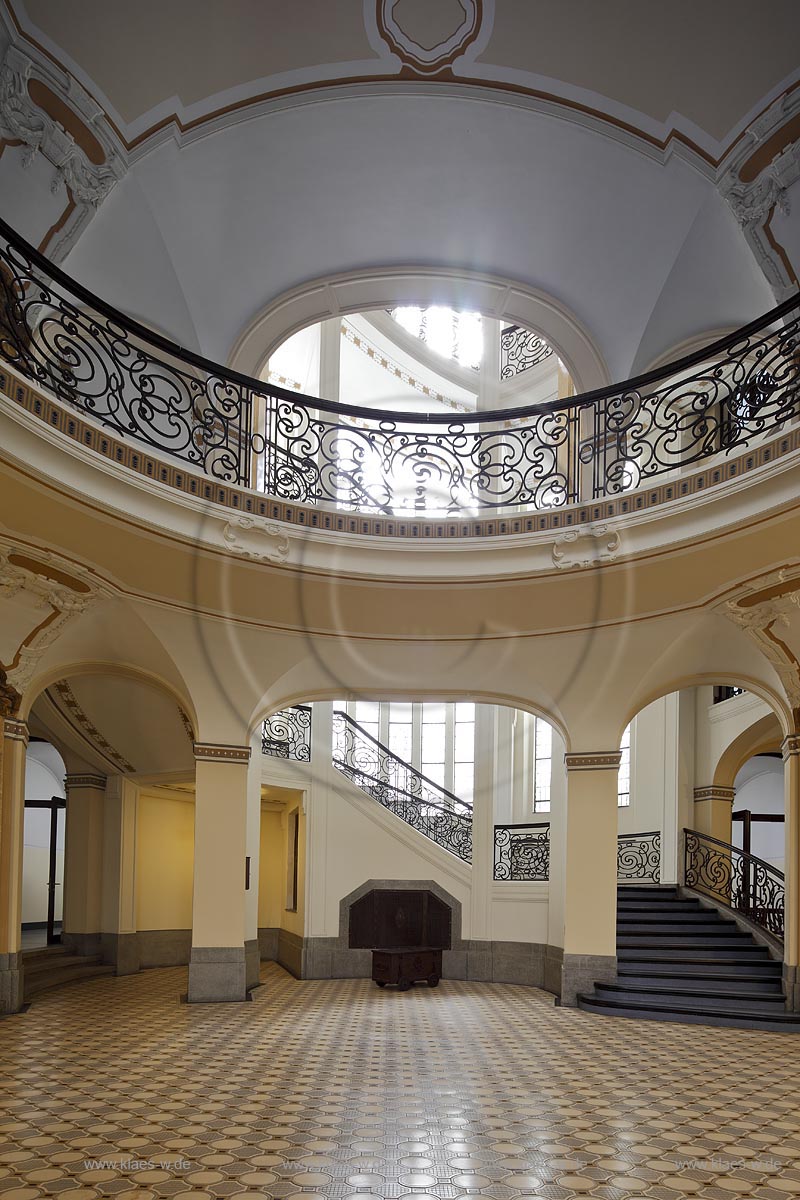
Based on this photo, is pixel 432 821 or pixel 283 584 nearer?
pixel 283 584

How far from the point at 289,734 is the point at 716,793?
5.94 meters

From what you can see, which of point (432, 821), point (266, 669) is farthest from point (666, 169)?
point (432, 821)

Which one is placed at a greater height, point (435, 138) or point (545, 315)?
point (435, 138)

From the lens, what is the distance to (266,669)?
9.70 m

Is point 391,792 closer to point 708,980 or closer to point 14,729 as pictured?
point 708,980

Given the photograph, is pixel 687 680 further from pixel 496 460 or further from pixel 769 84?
pixel 769 84

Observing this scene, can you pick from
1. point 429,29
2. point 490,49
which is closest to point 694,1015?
point 490,49

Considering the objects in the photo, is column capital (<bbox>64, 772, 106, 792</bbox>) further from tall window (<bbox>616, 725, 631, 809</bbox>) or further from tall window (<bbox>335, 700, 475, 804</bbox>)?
tall window (<bbox>616, 725, 631, 809</bbox>)

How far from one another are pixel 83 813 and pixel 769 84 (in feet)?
36.1

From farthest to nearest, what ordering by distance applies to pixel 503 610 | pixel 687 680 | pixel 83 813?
pixel 83 813
pixel 687 680
pixel 503 610

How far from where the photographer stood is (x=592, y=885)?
984cm

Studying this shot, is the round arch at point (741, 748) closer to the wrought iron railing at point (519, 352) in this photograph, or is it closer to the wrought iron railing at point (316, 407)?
the wrought iron railing at point (316, 407)

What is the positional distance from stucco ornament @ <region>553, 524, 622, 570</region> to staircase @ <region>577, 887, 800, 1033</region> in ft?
14.3

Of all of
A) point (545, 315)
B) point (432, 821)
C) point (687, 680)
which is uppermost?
point (545, 315)
